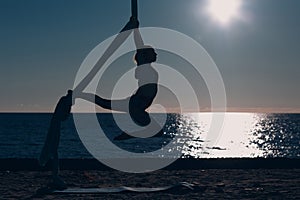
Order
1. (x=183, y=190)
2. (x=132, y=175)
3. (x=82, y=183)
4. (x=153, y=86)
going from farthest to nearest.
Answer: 1. (x=132, y=175)
2. (x=82, y=183)
3. (x=183, y=190)
4. (x=153, y=86)

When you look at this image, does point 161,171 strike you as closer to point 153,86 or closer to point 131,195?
point 131,195

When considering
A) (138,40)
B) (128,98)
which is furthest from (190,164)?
(138,40)

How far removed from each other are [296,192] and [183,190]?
9.04 feet

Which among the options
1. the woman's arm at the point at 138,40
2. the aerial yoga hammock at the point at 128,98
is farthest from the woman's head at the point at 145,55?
the woman's arm at the point at 138,40

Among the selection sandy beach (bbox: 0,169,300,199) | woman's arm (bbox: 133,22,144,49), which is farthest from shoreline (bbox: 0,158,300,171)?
woman's arm (bbox: 133,22,144,49)

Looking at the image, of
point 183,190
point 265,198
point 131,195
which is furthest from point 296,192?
point 131,195

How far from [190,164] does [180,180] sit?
8.62ft

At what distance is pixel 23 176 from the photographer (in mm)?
15031

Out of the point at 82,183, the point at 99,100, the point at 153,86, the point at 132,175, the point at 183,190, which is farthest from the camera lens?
the point at 132,175

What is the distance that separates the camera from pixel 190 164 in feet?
56.6

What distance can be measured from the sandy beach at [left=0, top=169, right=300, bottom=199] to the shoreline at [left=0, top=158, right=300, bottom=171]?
641 mm

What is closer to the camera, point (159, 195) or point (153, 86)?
point (153, 86)

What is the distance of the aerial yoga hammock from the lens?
10.6 metres

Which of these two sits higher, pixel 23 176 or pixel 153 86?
pixel 153 86
